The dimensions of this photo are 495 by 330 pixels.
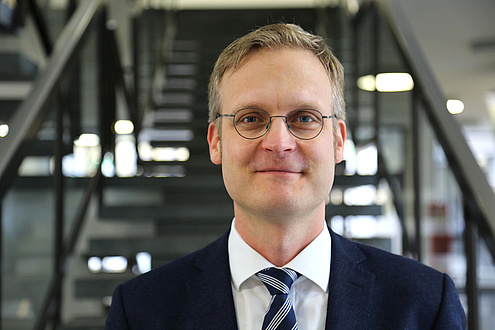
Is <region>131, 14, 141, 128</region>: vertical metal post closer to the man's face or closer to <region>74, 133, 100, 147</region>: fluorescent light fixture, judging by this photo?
<region>74, 133, 100, 147</region>: fluorescent light fixture

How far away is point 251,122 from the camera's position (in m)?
1.05

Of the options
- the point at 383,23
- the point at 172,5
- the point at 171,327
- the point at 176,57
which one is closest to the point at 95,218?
the point at 383,23

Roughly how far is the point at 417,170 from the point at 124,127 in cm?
221

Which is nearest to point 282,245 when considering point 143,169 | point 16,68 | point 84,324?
point 84,324

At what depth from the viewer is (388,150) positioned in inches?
133

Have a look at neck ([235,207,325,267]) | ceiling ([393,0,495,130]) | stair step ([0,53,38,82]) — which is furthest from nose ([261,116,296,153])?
ceiling ([393,0,495,130])

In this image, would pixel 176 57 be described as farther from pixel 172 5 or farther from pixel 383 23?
pixel 383 23

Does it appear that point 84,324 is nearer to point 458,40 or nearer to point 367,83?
point 367,83

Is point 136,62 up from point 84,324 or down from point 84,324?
up

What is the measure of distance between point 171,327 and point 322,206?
→ 1.22 feet

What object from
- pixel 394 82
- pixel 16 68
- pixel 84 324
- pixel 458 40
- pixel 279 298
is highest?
pixel 458 40

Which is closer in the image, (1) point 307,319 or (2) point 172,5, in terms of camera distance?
(1) point 307,319

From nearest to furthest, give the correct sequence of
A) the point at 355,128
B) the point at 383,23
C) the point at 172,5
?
the point at 383,23, the point at 355,128, the point at 172,5

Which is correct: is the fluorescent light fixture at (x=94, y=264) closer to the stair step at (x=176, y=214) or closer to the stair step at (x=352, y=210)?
the stair step at (x=176, y=214)
